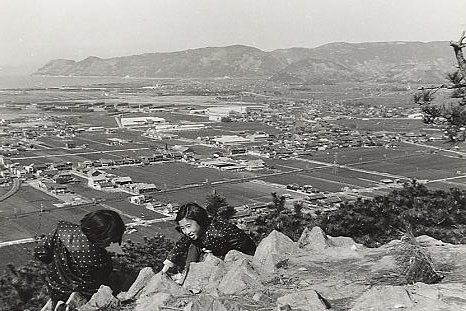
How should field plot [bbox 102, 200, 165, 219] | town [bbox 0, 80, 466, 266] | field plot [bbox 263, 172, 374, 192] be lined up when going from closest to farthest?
field plot [bbox 102, 200, 165, 219]
town [bbox 0, 80, 466, 266]
field plot [bbox 263, 172, 374, 192]

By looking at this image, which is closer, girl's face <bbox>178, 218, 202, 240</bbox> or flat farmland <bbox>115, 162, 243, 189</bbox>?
girl's face <bbox>178, 218, 202, 240</bbox>

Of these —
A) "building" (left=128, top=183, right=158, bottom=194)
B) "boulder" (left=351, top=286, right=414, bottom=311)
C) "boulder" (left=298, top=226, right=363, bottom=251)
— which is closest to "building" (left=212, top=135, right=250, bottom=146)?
"building" (left=128, top=183, right=158, bottom=194)

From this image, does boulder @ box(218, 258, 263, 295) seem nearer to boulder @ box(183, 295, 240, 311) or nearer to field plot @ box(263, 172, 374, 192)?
boulder @ box(183, 295, 240, 311)

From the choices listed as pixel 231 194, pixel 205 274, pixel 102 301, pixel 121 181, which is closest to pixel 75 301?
pixel 102 301

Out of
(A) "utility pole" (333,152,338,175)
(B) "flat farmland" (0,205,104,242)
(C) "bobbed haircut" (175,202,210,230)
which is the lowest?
(A) "utility pole" (333,152,338,175)

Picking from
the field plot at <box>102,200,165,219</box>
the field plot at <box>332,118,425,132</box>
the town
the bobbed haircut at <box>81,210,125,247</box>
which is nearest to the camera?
the bobbed haircut at <box>81,210,125,247</box>

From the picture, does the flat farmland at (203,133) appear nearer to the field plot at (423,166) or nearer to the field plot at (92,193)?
the field plot at (423,166)

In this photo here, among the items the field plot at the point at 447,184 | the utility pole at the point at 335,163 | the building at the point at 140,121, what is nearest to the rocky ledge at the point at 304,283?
the field plot at the point at 447,184
